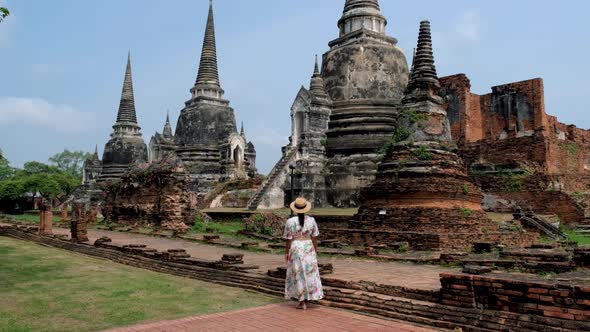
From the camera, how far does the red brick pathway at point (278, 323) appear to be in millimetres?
5200

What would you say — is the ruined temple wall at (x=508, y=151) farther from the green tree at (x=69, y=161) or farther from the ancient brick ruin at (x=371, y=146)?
the green tree at (x=69, y=161)

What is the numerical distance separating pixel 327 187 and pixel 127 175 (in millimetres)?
9000

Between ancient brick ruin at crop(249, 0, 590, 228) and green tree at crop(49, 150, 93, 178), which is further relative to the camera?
green tree at crop(49, 150, 93, 178)

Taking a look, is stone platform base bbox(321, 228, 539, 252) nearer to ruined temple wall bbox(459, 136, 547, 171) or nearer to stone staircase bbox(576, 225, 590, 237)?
stone staircase bbox(576, 225, 590, 237)

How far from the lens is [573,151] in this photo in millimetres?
27703

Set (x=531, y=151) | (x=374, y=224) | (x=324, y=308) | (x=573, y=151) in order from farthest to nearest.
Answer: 1. (x=573, y=151)
2. (x=531, y=151)
3. (x=374, y=224)
4. (x=324, y=308)

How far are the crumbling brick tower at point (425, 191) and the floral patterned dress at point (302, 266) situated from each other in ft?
20.4

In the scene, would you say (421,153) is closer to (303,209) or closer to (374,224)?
(374,224)

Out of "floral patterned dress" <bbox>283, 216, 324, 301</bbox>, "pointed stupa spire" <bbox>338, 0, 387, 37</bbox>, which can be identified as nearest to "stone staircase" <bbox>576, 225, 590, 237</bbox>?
"pointed stupa spire" <bbox>338, 0, 387, 37</bbox>

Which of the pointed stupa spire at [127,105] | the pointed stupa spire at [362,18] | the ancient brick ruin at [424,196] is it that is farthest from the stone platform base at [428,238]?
the pointed stupa spire at [127,105]

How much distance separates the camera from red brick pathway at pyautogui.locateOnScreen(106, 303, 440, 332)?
520 centimetres

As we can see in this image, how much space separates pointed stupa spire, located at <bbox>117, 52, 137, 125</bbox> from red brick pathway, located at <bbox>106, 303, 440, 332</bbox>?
42.1m

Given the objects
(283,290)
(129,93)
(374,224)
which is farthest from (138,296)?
(129,93)

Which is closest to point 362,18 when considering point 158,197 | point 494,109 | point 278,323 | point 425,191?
point 494,109
